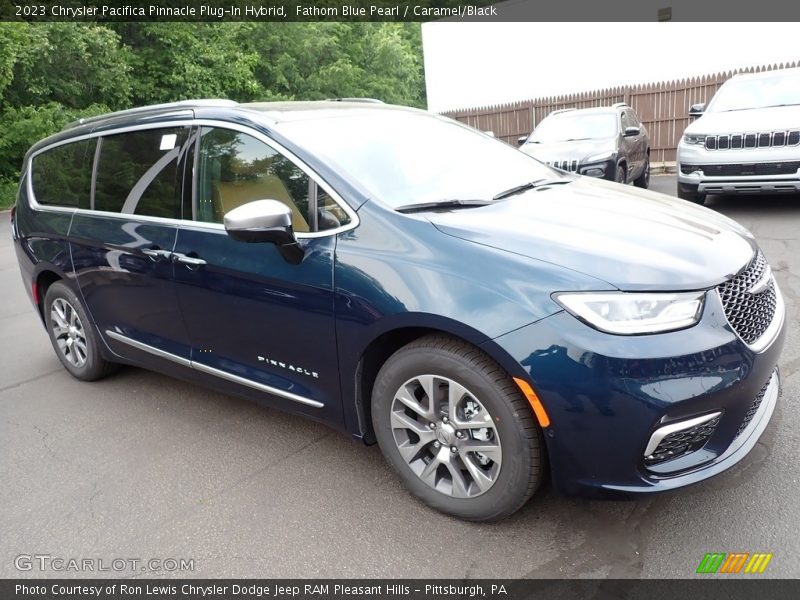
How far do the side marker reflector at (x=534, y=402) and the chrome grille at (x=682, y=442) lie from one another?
1.23 feet

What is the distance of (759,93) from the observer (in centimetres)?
884

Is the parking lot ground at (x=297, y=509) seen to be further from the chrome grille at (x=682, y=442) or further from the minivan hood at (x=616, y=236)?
the minivan hood at (x=616, y=236)

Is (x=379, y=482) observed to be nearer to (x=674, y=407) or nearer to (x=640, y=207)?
(x=674, y=407)

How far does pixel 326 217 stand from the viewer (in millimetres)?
2881

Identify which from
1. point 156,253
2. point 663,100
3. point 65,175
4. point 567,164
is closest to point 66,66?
point 663,100

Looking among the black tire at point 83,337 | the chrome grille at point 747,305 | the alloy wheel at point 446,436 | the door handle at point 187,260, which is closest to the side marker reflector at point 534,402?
the alloy wheel at point 446,436

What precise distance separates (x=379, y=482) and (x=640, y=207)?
1779mm

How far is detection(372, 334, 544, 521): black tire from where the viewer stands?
2.41m

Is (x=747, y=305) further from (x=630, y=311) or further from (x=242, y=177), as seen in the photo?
(x=242, y=177)

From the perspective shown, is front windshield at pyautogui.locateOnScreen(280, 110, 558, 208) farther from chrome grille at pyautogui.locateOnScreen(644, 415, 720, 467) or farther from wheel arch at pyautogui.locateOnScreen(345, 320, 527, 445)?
chrome grille at pyautogui.locateOnScreen(644, 415, 720, 467)

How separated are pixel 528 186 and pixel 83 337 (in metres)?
3.15

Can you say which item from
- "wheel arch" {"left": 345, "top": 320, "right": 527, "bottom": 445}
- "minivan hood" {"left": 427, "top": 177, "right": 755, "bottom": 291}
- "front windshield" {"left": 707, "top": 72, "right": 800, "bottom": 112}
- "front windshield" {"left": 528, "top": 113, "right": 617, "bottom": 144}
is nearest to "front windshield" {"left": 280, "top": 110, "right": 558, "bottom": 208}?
"minivan hood" {"left": 427, "top": 177, "right": 755, "bottom": 291}

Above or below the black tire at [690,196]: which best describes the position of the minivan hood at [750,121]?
above

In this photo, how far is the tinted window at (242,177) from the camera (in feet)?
9.87
